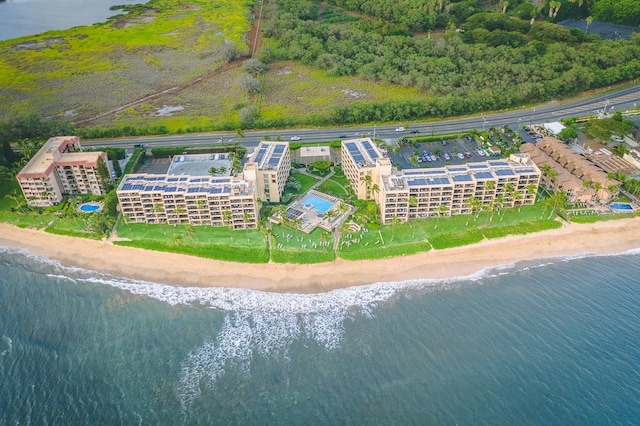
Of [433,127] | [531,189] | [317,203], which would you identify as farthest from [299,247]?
[433,127]

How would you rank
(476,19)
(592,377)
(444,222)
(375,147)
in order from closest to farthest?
(592,377), (444,222), (375,147), (476,19)

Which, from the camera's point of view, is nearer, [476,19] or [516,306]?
[516,306]

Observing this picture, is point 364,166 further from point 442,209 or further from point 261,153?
point 261,153

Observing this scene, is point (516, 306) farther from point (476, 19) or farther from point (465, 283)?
point (476, 19)

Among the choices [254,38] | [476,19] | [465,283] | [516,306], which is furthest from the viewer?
[254,38]

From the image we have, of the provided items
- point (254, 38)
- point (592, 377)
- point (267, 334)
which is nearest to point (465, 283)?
point (592, 377)

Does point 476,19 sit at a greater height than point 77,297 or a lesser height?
greater
